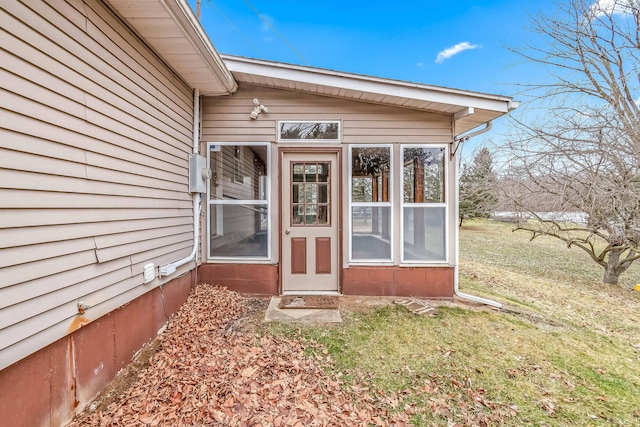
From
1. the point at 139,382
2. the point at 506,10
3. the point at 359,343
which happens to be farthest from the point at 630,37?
the point at 139,382

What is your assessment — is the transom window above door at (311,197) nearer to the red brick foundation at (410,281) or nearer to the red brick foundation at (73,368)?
the red brick foundation at (410,281)

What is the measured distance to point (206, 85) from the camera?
3574 millimetres

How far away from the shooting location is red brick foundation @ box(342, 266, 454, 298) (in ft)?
13.1

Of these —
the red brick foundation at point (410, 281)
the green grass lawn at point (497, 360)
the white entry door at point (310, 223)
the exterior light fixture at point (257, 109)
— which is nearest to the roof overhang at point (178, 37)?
the exterior light fixture at point (257, 109)

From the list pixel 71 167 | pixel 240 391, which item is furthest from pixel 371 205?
pixel 71 167

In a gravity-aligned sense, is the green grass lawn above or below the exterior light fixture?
below

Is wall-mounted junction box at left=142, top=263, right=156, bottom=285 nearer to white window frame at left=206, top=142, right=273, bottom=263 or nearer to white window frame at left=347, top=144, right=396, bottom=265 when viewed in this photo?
white window frame at left=206, top=142, right=273, bottom=263

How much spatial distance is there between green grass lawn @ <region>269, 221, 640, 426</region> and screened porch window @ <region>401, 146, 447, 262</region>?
33.5 inches

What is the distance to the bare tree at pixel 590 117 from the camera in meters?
4.92

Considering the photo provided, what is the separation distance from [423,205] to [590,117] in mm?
4059

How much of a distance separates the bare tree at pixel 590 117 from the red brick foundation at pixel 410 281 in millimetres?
3827

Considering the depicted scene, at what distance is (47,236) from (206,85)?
8.66 ft

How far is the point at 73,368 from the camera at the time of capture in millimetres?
1849

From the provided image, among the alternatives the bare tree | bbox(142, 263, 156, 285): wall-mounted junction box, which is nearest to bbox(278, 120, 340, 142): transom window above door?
bbox(142, 263, 156, 285): wall-mounted junction box
